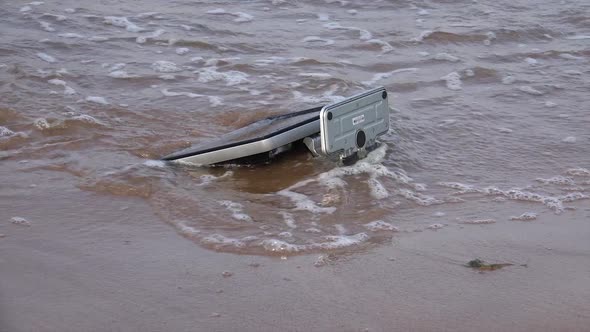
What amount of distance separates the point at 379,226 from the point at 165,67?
153 inches

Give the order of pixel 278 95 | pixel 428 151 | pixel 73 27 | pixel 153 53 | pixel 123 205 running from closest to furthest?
pixel 123 205, pixel 428 151, pixel 278 95, pixel 153 53, pixel 73 27

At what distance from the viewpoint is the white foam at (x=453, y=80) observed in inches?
287

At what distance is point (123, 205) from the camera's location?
4707 mm

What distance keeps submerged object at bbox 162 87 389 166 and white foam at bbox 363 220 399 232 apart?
0.56 meters

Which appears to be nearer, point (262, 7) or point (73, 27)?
point (73, 27)

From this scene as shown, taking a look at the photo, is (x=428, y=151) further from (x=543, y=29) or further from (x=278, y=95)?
(x=543, y=29)

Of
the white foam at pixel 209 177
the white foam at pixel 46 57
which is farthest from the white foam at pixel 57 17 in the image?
the white foam at pixel 209 177

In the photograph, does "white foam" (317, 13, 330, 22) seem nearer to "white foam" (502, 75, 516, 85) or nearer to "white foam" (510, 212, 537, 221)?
"white foam" (502, 75, 516, 85)

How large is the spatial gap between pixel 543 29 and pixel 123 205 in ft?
19.8

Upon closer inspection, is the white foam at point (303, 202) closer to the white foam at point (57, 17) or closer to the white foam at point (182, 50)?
the white foam at point (182, 50)

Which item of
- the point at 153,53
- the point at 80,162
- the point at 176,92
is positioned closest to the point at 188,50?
the point at 153,53

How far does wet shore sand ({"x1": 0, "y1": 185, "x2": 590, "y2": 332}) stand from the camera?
11.4 ft

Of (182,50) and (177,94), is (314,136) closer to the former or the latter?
(177,94)

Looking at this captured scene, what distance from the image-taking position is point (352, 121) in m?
4.96
